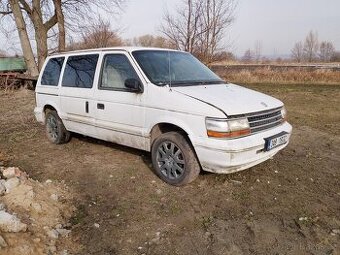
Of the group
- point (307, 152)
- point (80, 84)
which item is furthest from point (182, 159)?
point (307, 152)

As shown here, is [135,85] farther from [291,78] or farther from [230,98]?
[291,78]

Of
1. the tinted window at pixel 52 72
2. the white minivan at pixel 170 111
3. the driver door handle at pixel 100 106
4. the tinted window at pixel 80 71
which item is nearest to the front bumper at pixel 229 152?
the white minivan at pixel 170 111

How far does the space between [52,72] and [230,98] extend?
12.7ft

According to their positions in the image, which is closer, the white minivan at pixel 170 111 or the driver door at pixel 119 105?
the white minivan at pixel 170 111

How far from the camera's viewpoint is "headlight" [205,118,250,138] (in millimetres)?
4055

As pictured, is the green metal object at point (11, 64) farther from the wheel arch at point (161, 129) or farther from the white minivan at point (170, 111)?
the wheel arch at point (161, 129)

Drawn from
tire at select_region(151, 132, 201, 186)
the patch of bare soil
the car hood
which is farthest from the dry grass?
the patch of bare soil

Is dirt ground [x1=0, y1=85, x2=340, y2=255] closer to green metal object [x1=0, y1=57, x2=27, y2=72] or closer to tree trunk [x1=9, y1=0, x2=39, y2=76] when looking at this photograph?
tree trunk [x1=9, y1=0, x2=39, y2=76]

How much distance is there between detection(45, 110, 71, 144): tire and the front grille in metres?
3.87

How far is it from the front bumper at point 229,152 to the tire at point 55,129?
133 inches

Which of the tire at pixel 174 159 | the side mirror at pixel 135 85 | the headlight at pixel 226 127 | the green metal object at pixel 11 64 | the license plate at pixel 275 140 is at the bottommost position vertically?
the tire at pixel 174 159

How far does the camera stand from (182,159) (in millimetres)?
4531

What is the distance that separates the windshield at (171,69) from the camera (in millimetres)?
4938

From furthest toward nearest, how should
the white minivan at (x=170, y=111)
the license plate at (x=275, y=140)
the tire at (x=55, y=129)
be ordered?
1. the tire at (x=55, y=129)
2. the license plate at (x=275, y=140)
3. the white minivan at (x=170, y=111)
